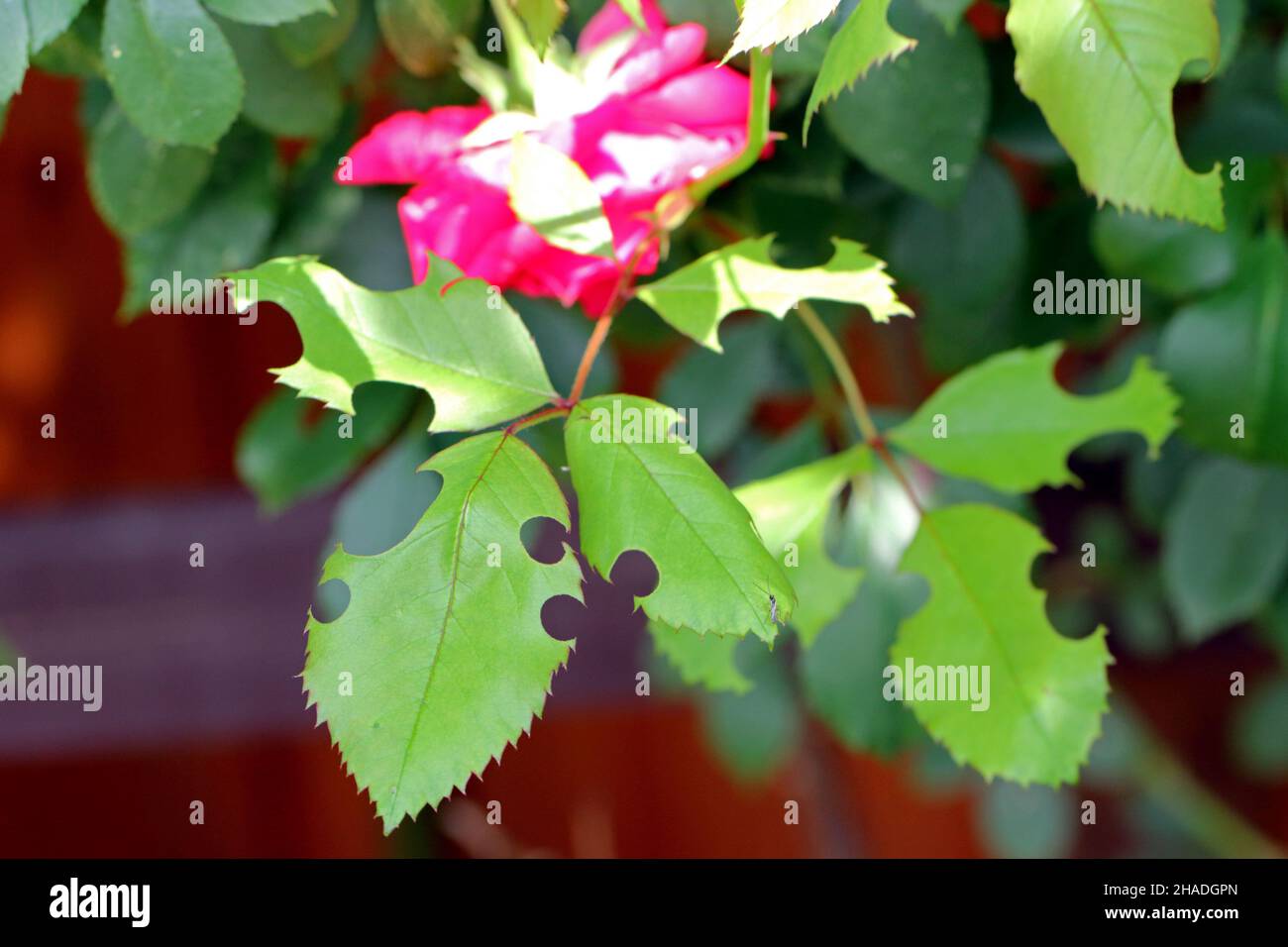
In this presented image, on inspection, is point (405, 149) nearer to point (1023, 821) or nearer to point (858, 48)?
point (858, 48)

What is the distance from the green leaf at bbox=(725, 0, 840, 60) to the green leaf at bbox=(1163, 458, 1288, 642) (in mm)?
414

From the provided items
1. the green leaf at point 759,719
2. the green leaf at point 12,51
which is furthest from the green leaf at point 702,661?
the green leaf at point 759,719

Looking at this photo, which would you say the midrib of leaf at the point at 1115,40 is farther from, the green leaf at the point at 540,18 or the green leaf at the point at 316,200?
the green leaf at the point at 316,200

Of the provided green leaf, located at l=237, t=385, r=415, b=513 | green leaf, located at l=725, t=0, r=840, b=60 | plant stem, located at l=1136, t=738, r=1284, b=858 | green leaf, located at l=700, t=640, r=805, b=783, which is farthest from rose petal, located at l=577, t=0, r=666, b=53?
plant stem, located at l=1136, t=738, r=1284, b=858

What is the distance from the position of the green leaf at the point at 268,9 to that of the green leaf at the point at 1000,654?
0.24 metres

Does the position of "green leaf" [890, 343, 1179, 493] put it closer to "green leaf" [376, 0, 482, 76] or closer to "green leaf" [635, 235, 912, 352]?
"green leaf" [635, 235, 912, 352]

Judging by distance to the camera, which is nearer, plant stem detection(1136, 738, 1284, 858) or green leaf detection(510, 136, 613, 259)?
green leaf detection(510, 136, 613, 259)

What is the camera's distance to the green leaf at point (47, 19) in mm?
352

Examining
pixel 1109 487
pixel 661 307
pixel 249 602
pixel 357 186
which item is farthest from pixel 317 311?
pixel 1109 487

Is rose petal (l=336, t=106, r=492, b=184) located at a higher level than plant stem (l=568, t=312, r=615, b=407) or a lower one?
higher

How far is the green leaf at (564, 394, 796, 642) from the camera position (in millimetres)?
286

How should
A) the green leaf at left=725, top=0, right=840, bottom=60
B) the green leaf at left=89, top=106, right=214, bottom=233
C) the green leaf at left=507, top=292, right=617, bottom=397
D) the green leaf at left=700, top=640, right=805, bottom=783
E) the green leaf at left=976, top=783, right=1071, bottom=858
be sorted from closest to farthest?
the green leaf at left=725, top=0, right=840, bottom=60 < the green leaf at left=89, top=106, right=214, bottom=233 < the green leaf at left=507, top=292, right=617, bottom=397 < the green leaf at left=700, top=640, right=805, bottom=783 < the green leaf at left=976, top=783, right=1071, bottom=858
